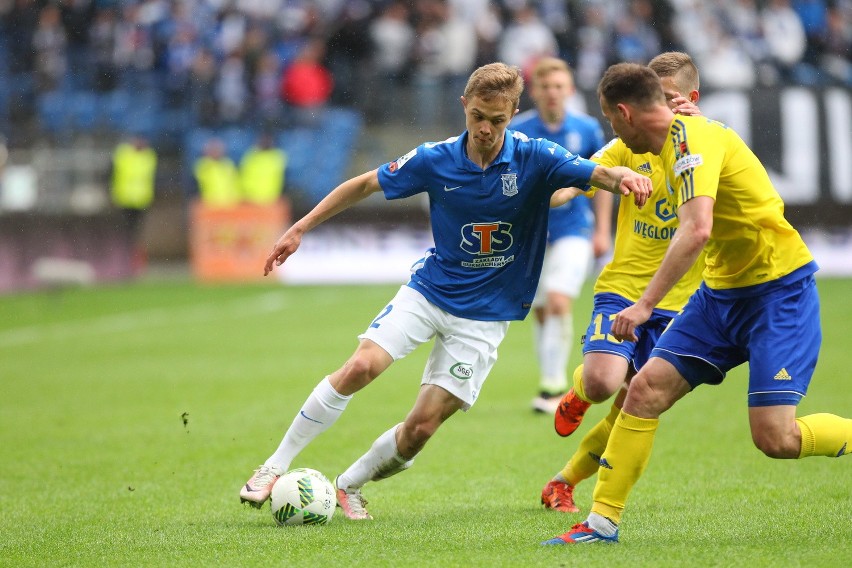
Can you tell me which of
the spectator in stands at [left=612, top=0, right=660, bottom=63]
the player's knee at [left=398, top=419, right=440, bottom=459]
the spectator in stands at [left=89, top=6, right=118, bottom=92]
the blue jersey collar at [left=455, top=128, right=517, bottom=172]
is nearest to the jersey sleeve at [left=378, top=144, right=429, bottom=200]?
the blue jersey collar at [left=455, top=128, right=517, bottom=172]

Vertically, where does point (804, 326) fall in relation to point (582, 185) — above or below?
below

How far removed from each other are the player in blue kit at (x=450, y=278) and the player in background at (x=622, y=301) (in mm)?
457

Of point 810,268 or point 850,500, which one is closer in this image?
point 810,268

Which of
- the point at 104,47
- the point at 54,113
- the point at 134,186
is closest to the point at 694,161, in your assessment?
the point at 134,186

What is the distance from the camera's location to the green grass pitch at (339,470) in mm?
5273

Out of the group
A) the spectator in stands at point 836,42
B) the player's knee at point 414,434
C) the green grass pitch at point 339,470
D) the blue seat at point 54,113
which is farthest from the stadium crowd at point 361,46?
the player's knee at point 414,434

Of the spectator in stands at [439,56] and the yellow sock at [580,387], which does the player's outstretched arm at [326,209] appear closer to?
the yellow sock at [580,387]

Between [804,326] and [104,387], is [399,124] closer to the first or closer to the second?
[104,387]

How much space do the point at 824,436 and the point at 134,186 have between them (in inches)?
789

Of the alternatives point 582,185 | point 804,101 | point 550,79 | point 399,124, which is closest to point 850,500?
point 582,185

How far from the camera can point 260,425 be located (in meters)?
9.43

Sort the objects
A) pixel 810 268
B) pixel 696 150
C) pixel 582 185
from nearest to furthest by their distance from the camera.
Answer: pixel 696 150, pixel 810 268, pixel 582 185

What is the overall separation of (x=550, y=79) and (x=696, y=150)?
14.8 feet

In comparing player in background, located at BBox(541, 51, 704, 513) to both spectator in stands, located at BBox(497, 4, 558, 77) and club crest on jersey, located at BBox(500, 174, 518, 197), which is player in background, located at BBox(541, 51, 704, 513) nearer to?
club crest on jersey, located at BBox(500, 174, 518, 197)
